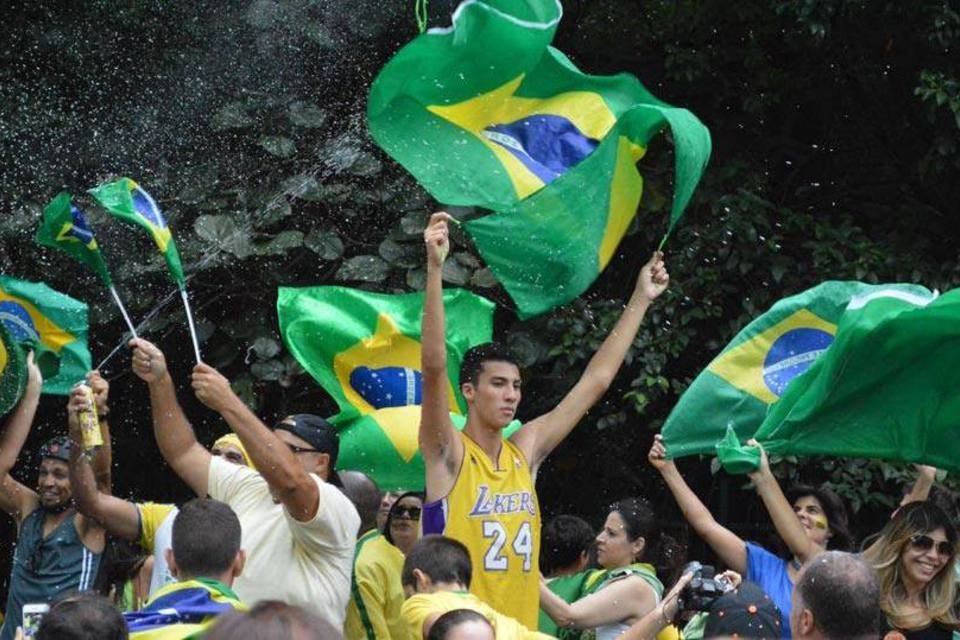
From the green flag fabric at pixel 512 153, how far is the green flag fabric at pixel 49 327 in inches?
75.4

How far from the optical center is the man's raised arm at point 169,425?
6059 mm

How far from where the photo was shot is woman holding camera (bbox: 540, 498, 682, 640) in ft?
20.9

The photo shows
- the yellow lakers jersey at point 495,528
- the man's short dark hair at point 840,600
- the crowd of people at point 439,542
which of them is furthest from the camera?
the yellow lakers jersey at point 495,528

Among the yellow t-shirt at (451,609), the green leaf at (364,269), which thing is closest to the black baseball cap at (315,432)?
the yellow t-shirt at (451,609)

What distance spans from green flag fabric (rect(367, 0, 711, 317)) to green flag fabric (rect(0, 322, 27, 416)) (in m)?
1.72

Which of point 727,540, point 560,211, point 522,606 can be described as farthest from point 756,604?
point 560,211

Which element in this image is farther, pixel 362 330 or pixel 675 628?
pixel 362 330

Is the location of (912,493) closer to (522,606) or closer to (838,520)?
(838,520)

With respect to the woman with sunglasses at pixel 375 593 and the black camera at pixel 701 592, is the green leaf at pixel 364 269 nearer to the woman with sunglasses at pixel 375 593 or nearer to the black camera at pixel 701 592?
the woman with sunglasses at pixel 375 593

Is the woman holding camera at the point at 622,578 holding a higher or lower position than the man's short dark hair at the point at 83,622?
lower

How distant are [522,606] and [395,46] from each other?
4.43m

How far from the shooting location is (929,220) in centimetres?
943

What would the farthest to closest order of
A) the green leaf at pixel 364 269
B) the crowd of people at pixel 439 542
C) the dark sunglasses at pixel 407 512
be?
the green leaf at pixel 364 269 < the dark sunglasses at pixel 407 512 < the crowd of people at pixel 439 542

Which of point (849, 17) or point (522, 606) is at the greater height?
point (849, 17)
